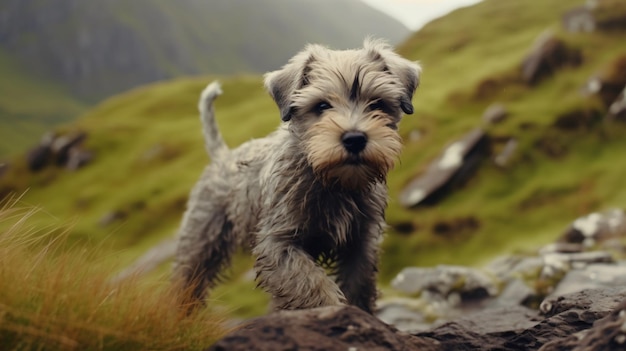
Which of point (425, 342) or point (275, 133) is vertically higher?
point (275, 133)

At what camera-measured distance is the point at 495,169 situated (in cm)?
2594

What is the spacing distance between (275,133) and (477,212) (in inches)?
656

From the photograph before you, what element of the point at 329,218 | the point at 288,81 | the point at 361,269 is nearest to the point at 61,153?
the point at 288,81

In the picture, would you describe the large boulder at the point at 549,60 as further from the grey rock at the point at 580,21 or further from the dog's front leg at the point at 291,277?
the dog's front leg at the point at 291,277

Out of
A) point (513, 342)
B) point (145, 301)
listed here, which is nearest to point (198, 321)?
point (145, 301)

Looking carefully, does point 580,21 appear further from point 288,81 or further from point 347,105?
point 347,105

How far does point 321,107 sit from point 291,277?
1.91m

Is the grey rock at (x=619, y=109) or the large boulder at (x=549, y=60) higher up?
the large boulder at (x=549, y=60)

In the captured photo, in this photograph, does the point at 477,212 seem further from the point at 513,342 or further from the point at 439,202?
the point at 513,342

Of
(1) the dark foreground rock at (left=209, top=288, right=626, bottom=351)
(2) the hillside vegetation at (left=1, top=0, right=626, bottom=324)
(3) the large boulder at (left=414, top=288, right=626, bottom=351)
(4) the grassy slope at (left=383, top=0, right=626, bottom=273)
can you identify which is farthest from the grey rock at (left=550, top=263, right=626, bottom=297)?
(1) the dark foreground rock at (left=209, top=288, right=626, bottom=351)

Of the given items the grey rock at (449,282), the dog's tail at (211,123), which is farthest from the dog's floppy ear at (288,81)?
the grey rock at (449,282)

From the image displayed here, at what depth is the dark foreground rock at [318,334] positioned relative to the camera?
4.60 m

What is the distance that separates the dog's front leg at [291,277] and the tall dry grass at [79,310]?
945 millimetres

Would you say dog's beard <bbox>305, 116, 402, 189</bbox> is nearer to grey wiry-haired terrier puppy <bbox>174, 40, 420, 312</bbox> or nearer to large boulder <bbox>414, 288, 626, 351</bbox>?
grey wiry-haired terrier puppy <bbox>174, 40, 420, 312</bbox>
